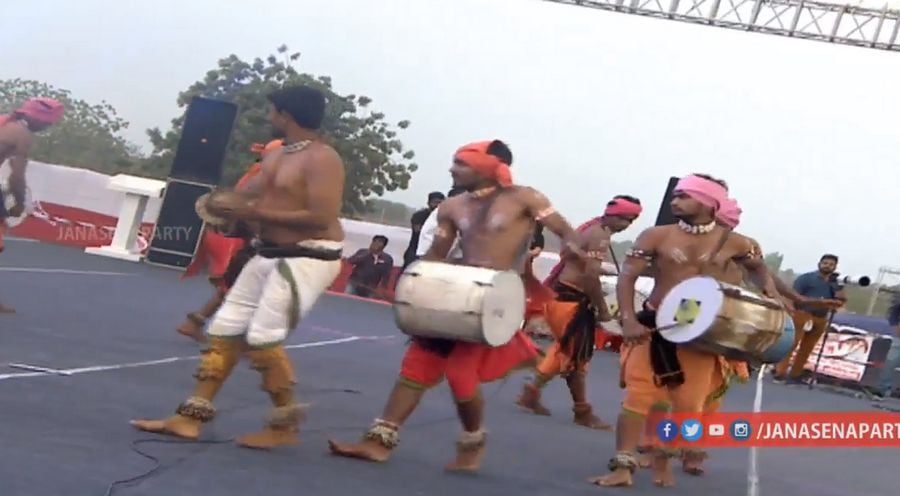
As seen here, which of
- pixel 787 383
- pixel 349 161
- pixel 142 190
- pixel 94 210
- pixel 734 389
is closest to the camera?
pixel 734 389

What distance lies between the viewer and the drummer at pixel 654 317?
6.74 m

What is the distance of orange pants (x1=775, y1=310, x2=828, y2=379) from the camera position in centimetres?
1725

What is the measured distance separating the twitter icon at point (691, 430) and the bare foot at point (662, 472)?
6.3 inches

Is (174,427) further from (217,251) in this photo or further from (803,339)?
(803,339)

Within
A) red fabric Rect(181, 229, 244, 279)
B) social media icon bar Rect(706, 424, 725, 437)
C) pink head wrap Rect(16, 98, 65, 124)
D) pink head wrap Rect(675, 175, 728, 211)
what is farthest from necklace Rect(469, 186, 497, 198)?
pink head wrap Rect(16, 98, 65, 124)

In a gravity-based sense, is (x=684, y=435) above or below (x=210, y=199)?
below

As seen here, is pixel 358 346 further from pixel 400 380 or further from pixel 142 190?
pixel 142 190

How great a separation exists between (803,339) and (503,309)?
12.3m

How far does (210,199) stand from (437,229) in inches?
45.2

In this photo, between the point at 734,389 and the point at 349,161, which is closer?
the point at 734,389

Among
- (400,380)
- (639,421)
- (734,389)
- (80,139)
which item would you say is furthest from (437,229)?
(80,139)

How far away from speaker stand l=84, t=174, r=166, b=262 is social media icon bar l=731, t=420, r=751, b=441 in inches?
571

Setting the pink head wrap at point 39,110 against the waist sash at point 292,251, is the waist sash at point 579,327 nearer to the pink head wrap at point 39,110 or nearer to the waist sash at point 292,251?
the waist sash at point 292,251

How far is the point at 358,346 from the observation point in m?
13.1
